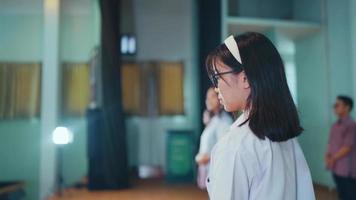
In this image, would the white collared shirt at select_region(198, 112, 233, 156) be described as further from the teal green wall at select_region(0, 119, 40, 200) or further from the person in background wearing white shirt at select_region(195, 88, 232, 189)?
the teal green wall at select_region(0, 119, 40, 200)

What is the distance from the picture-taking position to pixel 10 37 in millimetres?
5973

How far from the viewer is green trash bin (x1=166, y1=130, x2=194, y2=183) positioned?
17.6 ft

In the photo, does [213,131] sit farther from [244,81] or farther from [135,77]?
[135,77]

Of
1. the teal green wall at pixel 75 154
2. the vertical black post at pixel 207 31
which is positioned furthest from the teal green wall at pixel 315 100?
the teal green wall at pixel 75 154

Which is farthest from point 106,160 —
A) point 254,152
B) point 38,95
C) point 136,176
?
point 254,152

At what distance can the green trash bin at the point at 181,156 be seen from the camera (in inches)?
211

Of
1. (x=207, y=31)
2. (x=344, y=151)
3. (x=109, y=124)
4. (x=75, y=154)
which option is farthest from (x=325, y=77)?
(x=75, y=154)

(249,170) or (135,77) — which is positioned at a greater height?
(135,77)

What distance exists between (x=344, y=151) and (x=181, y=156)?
2.56 meters

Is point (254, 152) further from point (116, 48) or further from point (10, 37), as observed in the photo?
point (10, 37)

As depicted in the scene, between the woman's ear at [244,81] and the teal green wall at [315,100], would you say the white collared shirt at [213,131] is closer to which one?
the woman's ear at [244,81]

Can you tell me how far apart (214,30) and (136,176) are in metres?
2.61

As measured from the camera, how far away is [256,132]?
745 mm

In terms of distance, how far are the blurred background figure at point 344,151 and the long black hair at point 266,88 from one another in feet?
9.44
